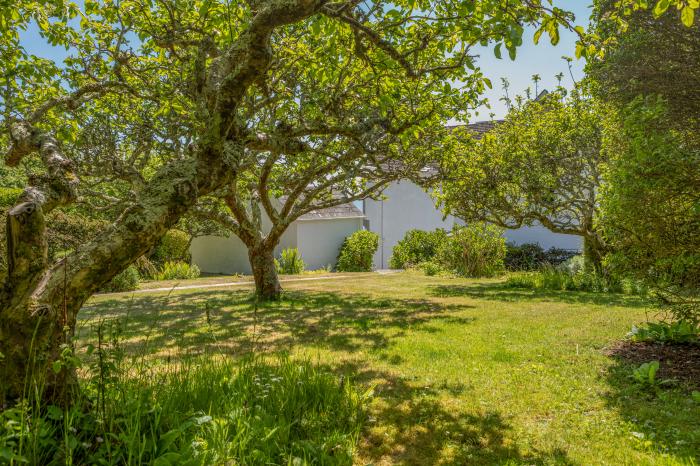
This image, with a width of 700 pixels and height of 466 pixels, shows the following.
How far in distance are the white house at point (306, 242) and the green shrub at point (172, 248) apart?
98.3 inches

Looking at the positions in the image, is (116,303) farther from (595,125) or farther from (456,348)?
(595,125)

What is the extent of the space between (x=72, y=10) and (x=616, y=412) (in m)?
9.58

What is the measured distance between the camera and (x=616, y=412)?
433cm

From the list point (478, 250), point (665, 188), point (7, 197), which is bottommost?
point (478, 250)

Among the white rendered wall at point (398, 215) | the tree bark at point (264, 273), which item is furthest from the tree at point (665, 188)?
the white rendered wall at point (398, 215)

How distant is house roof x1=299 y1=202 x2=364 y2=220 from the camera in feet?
76.0

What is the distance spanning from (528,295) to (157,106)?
11027 millimetres

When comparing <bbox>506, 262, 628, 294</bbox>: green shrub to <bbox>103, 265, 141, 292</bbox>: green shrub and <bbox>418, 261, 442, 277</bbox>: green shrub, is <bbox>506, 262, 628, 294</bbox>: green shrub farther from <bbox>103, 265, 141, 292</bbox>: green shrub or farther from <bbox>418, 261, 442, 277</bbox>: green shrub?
<bbox>103, 265, 141, 292</bbox>: green shrub

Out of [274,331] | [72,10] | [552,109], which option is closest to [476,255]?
[552,109]

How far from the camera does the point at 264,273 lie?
1188 cm

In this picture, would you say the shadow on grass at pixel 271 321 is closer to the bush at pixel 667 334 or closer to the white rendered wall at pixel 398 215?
the bush at pixel 667 334

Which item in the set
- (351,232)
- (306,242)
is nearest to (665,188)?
(306,242)

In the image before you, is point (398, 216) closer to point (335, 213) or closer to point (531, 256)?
point (335, 213)

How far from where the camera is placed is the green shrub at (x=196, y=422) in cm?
277
